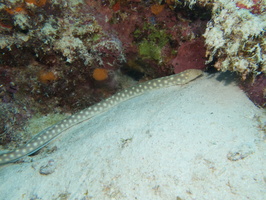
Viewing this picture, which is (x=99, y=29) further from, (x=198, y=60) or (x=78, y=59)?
(x=198, y=60)

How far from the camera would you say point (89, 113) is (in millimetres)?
5141

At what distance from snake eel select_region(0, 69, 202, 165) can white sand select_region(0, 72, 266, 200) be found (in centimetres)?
27

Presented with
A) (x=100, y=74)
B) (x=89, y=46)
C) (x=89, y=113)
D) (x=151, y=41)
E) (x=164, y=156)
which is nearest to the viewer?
(x=164, y=156)

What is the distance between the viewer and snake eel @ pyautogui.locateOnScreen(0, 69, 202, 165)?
4605mm

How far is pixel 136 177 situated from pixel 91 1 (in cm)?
437

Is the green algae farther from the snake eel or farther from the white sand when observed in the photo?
the white sand

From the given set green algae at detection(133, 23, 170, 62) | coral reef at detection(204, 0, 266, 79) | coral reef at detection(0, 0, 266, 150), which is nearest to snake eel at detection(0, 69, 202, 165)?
coral reef at detection(0, 0, 266, 150)

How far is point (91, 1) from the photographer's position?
14.7 feet

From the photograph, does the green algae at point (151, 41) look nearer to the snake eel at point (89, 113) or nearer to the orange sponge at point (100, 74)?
the snake eel at point (89, 113)

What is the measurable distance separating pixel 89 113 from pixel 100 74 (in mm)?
1253

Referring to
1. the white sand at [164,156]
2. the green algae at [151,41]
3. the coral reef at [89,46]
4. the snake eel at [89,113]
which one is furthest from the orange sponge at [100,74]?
the white sand at [164,156]

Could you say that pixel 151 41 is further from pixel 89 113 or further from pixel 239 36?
pixel 89 113

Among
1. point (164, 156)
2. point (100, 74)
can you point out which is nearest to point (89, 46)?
point (100, 74)

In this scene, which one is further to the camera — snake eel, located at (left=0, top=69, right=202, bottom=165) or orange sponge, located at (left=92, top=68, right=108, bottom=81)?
orange sponge, located at (left=92, top=68, right=108, bottom=81)
